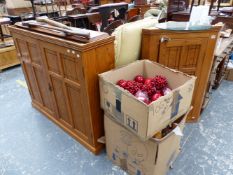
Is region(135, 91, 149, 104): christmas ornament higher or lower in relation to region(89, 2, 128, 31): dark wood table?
lower

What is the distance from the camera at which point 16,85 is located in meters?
3.04

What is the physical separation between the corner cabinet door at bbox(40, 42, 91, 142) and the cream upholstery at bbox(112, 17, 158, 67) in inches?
14.7

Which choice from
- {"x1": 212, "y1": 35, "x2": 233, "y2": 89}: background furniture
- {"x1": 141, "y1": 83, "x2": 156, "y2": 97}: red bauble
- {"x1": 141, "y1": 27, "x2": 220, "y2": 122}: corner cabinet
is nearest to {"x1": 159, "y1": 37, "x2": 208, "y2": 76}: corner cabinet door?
{"x1": 141, "y1": 27, "x2": 220, "y2": 122}: corner cabinet

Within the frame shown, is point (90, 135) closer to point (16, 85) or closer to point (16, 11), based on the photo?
point (16, 85)

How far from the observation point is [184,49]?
1708 millimetres

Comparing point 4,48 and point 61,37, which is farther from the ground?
point 61,37

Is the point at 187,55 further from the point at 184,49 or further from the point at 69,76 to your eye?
the point at 69,76

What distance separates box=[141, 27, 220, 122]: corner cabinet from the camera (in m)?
1.62

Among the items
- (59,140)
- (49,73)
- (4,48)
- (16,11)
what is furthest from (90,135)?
(16,11)

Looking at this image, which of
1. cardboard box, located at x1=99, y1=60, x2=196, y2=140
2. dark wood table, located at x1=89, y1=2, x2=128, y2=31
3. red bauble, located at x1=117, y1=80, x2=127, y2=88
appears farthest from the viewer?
dark wood table, located at x1=89, y1=2, x2=128, y2=31

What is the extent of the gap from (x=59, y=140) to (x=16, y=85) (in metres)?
1.62

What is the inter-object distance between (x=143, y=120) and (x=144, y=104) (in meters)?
0.11

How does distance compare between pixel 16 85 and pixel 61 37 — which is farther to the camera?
pixel 16 85

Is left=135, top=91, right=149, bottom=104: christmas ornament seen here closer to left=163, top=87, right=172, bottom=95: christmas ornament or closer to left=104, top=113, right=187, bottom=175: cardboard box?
left=163, top=87, right=172, bottom=95: christmas ornament
